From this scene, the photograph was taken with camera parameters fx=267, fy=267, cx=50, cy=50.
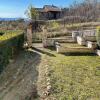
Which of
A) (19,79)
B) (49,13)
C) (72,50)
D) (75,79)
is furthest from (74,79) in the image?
(49,13)

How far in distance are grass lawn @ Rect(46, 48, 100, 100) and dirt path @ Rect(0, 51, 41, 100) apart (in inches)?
34.3

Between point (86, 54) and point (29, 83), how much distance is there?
26.1ft

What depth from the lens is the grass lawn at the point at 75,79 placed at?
29.6ft

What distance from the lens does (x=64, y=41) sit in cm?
2294

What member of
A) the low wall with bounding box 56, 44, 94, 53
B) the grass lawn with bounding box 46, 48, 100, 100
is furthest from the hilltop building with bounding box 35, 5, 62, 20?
the grass lawn with bounding box 46, 48, 100, 100

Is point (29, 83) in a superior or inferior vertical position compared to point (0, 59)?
inferior

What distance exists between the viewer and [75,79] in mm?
10883

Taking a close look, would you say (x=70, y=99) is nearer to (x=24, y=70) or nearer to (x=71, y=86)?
(x=71, y=86)

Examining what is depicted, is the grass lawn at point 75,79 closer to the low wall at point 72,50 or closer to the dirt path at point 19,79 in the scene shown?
the dirt path at point 19,79

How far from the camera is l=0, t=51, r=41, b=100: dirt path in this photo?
9711 millimetres

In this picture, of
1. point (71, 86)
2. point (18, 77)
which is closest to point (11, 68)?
point (18, 77)

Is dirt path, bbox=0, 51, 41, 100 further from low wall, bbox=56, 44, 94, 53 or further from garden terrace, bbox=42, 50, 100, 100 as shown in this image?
low wall, bbox=56, 44, 94, 53

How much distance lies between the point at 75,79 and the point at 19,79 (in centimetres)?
250

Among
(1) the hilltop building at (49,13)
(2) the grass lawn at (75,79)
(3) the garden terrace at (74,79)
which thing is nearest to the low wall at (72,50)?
(3) the garden terrace at (74,79)
